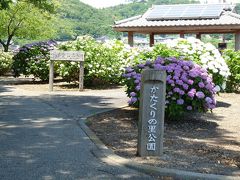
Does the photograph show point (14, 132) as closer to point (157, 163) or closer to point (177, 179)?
point (157, 163)

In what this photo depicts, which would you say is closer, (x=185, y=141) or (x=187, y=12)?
(x=185, y=141)

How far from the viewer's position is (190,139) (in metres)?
6.76

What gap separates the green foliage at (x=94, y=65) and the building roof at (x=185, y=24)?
4.67 m

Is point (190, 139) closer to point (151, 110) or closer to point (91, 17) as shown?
point (151, 110)

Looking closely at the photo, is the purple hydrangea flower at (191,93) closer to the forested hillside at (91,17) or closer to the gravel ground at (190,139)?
the gravel ground at (190,139)

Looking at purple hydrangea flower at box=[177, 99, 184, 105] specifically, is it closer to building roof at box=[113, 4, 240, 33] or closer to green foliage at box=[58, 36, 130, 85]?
green foliage at box=[58, 36, 130, 85]

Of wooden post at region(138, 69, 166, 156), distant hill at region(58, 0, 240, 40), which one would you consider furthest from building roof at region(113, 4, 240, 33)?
distant hill at region(58, 0, 240, 40)

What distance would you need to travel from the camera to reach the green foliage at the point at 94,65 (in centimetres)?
1371

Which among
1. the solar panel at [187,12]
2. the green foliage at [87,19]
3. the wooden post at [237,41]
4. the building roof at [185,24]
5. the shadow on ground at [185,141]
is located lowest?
the shadow on ground at [185,141]

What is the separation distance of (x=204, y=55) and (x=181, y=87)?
8.22 ft

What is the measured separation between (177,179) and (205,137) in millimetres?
2688

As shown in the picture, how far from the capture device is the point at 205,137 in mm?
7078

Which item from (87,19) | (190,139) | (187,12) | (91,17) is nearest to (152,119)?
(190,139)

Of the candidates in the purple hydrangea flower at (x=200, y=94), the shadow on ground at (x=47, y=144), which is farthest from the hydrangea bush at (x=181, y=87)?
the shadow on ground at (x=47, y=144)
